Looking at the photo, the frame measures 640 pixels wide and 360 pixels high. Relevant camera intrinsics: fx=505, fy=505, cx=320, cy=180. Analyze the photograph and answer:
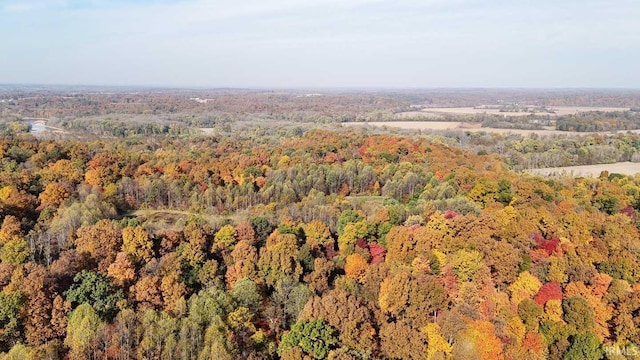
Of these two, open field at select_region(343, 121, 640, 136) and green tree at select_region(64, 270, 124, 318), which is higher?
open field at select_region(343, 121, 640, 136)

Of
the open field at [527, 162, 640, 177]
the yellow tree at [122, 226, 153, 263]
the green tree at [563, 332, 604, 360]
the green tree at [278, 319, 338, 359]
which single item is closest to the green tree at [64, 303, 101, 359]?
the yellow tree at [122, 226, 153, 263]

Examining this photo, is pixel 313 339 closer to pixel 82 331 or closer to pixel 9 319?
pixel 82 331

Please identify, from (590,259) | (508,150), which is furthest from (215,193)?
(508,150)

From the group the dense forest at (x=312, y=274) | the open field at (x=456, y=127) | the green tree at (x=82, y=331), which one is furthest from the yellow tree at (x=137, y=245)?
the open field at (x=456, y=127)

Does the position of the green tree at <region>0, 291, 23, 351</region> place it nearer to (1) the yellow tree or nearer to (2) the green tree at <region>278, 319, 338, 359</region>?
(1) the yellow tree

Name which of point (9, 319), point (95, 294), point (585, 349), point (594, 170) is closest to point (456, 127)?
point (594, 170)
